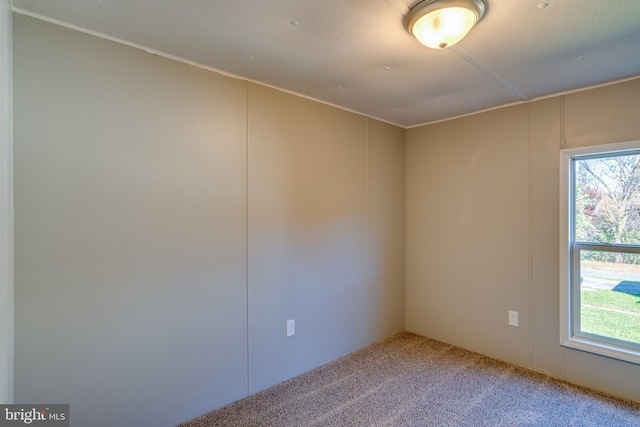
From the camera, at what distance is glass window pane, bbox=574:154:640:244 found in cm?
230

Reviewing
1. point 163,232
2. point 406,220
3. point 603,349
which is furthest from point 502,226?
point 163,232

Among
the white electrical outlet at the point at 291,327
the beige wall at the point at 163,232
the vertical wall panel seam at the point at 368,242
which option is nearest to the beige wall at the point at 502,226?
the vertical wall panel seam at the point at 368,242

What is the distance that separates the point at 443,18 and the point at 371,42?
1.43 feet

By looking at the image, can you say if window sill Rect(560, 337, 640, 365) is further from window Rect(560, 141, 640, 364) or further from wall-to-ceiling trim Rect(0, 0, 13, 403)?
wall-to-ceiling trim Rect(0, 0, 13, 403)

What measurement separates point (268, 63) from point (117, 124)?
95 centimetres

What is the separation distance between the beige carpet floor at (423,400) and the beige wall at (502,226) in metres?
0.23

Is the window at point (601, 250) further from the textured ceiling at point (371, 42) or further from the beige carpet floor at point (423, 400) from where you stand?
the textured ceiling at point (371, 42)

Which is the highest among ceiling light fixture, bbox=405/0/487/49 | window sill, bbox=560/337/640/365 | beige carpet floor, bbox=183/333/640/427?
ceiling light fixture, bbox=405/0/487/49

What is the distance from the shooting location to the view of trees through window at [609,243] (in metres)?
2.31

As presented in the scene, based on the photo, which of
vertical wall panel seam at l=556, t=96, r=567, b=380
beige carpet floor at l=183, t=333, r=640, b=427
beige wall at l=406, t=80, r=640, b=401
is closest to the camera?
beige carpet floor at l=183, t=333, r=640, b=427

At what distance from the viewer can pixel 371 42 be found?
1763 mm

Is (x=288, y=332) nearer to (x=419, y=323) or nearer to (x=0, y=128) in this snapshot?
(x=419, y=323)

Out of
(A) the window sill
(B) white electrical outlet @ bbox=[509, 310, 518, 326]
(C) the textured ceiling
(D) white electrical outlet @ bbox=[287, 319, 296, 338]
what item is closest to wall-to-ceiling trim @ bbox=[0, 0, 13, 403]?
(C) the textured ceiling
